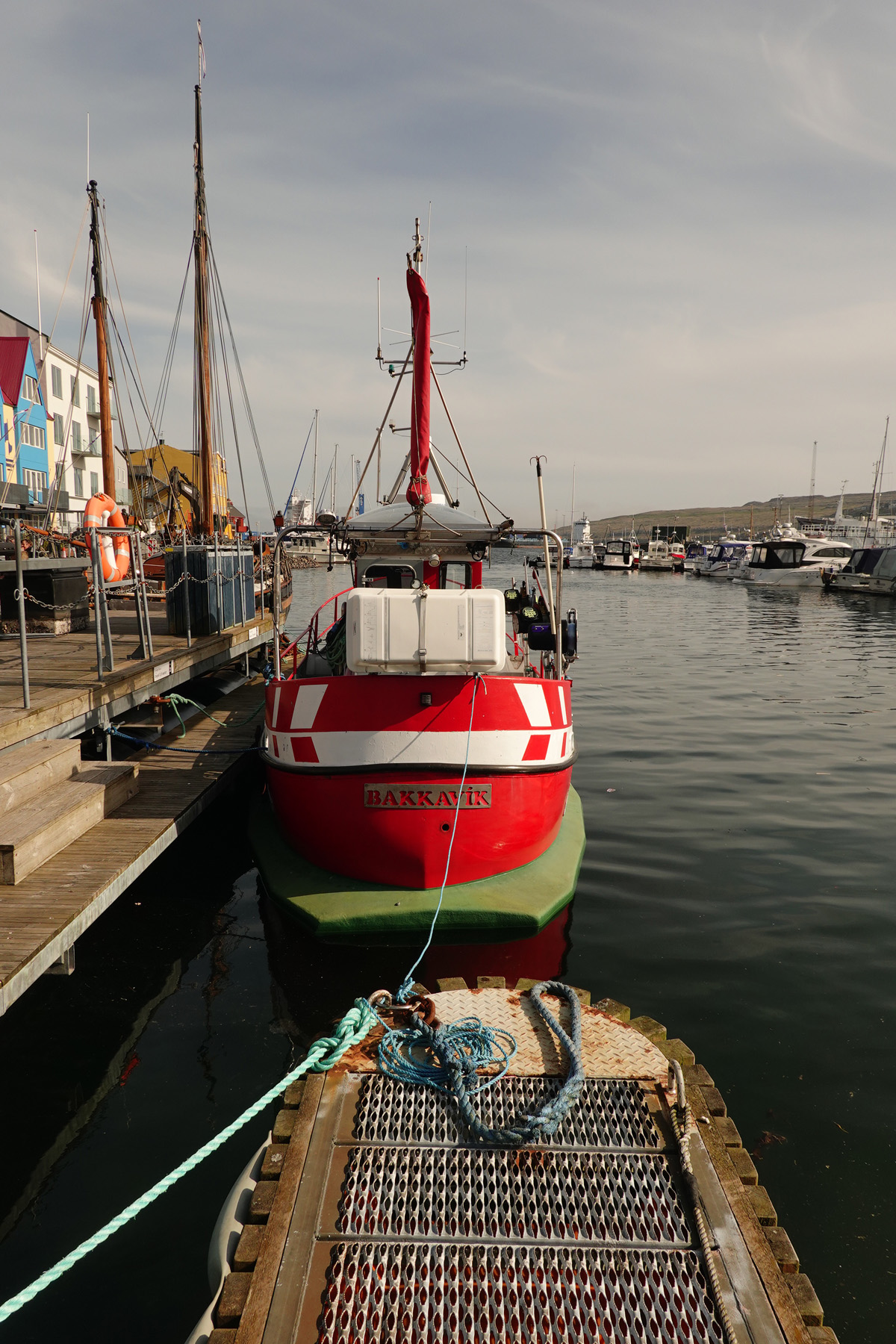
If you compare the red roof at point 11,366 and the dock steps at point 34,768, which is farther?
the red roof at point 11,366

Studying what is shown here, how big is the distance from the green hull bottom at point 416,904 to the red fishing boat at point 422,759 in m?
0.02

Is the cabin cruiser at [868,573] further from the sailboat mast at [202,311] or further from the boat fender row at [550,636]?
the boat fender row at [550,636]

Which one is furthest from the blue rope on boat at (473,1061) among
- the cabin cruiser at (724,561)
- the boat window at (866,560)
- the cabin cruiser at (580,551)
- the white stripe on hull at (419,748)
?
the cabin cruiser at (580,551)

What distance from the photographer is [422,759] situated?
6.37 meters

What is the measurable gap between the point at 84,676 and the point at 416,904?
213 inches

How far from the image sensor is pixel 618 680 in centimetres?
2086

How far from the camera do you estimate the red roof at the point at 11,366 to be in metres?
17.3

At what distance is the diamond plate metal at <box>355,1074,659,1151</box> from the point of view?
350cm

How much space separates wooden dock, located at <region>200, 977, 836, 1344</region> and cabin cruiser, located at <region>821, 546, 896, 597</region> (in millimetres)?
54210

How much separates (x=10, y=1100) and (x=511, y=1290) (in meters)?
3.59

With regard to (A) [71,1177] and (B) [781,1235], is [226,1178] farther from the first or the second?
(B) [781,1235]

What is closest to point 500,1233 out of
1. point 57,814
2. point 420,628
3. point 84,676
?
point 420,628

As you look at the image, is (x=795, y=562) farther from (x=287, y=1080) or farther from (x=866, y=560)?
(x=287, y=1080)

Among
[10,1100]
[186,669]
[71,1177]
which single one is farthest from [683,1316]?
[186,669]
